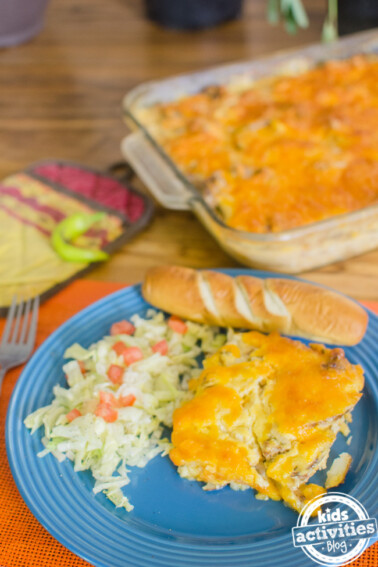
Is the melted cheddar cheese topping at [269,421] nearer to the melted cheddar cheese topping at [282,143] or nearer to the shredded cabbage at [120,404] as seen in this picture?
the shredded cabbage at [120,404]

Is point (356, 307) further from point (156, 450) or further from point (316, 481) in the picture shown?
point (156, 450)

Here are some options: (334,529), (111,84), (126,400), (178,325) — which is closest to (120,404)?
(126,400)

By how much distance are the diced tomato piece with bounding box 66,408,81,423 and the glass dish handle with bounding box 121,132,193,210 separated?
2.89 ft

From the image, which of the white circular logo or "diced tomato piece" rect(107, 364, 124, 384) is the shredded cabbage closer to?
"diced tomato piece" rect(107, 364, 124, 384)

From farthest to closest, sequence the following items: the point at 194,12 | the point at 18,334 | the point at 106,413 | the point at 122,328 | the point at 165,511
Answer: the point at 194,12
the point at 18,334
the point at 122,328
the point at 106,413
the point at 165,511

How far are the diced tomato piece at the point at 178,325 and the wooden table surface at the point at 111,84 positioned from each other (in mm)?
438

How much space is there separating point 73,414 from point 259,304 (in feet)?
2.07

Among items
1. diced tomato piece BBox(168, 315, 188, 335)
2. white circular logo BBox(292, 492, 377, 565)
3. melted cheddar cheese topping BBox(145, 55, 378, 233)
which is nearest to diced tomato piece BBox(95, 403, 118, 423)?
diced tomato piece BBox(168, 315, 188, 335)

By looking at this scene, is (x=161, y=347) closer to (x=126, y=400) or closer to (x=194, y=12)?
(x=126, y=400)

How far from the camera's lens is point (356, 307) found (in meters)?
1.74

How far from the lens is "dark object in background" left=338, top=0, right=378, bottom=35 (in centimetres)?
370

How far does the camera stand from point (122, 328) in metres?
1.86

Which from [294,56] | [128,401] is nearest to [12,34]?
[294,56]

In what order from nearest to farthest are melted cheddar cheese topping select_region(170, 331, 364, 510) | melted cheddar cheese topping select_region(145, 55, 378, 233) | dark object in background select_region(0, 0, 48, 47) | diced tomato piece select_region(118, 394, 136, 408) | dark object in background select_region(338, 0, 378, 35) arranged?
1. melted cheddar cheese topping select_region(170, 331, 364, 510)
2. diced tomato piece select_region(118, 394, 136, 408)
3. melted cheddar cheese topping select_region(145, 55, 378, 233)
4. dark object in background select_region(338, 0, 378, 35)
5. dark object in background select_region(0, 0, 48, 47)
